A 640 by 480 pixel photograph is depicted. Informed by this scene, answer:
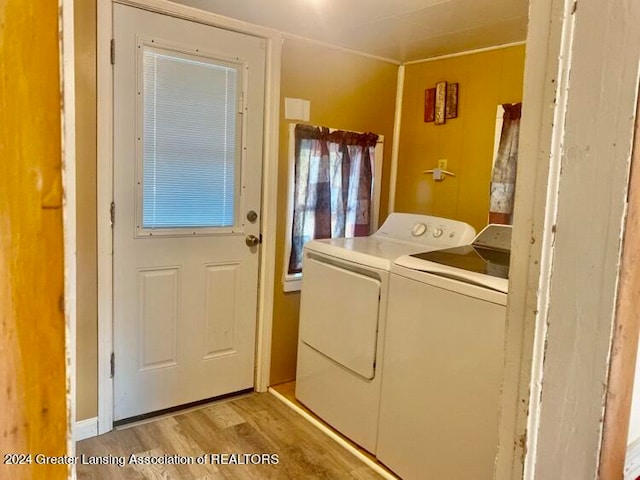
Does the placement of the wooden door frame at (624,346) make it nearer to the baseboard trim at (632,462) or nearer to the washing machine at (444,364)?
the baseboard trim at (632,462)

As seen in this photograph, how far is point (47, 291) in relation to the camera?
0.42 meters

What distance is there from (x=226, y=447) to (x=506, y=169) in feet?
6.61

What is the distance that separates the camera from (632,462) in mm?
841

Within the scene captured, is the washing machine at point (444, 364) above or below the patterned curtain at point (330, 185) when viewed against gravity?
below

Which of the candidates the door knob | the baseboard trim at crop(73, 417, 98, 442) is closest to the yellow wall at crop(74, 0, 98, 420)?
the baseboard trim at crop(73, 417, 98, 442)

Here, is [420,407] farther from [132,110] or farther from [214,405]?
[132,110]

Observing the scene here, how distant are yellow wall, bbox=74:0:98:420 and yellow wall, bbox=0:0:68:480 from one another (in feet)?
6.03

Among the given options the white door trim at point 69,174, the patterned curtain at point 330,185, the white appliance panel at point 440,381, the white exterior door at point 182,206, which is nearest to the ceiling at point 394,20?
the white exterior door at point 182,206

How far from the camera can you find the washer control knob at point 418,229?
8.54ft

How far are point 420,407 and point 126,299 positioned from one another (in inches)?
57.9

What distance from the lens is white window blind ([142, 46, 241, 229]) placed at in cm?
229

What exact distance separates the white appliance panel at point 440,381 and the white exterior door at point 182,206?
0.98m

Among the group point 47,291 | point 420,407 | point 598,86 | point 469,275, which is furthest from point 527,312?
point 420,407

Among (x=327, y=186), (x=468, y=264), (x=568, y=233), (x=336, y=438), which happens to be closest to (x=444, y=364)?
(x=468, y=264)
